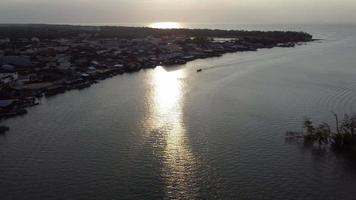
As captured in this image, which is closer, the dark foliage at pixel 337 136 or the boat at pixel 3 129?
the dark foliage at pixel 337 136

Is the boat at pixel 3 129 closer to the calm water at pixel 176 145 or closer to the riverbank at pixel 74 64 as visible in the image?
the calm water at pixel 176 145

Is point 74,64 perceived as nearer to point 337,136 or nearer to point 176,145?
point 176,145

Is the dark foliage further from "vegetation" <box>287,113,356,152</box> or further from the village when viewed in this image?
the village

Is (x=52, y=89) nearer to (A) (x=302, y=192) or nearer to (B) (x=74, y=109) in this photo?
(B) (x=74, y=109)

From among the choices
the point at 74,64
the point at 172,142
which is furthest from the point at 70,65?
the point at 172,142

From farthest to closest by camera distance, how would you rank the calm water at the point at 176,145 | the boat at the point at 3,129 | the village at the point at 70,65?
the village at the point at 70,65
the boat at the point at 3,129
the calm water at the point at 176,145

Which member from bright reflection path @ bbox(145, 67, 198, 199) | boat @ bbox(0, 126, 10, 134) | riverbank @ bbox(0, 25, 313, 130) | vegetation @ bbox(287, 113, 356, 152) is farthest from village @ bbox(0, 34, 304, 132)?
vegetation @ bbox(287, 113, 356, 152)

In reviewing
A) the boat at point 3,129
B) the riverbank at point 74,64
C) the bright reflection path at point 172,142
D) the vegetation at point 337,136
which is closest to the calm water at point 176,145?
the bright reflection path at point 172,142
